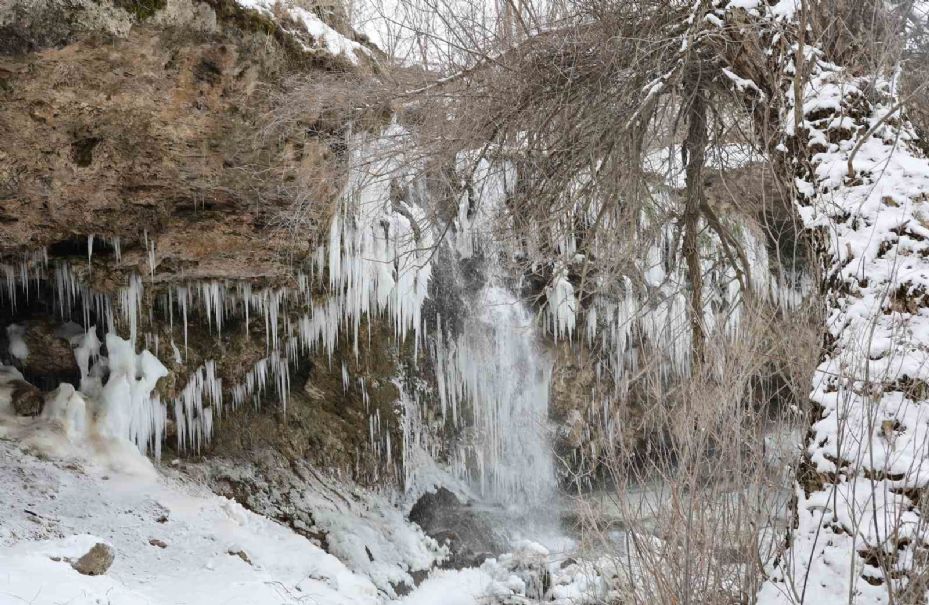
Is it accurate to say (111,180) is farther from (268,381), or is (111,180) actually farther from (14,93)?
(268,381)

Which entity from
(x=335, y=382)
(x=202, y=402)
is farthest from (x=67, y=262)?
(x=335, y=382)

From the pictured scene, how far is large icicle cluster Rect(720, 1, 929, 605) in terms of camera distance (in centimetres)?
274

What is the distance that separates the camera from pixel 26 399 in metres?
6.41

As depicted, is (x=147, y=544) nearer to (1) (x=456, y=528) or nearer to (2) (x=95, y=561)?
(2) (x=95, y=561)

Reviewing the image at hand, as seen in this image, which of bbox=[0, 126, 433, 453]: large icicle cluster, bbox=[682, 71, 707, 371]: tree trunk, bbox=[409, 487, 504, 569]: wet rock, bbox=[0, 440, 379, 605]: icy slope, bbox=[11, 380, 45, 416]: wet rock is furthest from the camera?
bbox=[409, 487, 504, 569]: wet rock

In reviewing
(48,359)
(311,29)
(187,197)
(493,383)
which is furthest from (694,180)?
(48,359)

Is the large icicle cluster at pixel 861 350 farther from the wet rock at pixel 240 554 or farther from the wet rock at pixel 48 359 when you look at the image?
the wet rock at pixel 48 359

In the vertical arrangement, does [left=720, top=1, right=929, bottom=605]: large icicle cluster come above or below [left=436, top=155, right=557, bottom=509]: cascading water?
above

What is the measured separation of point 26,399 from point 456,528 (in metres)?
4.70

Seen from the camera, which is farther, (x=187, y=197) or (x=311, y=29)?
(x=187, y=197)

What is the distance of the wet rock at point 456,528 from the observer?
27.6ft

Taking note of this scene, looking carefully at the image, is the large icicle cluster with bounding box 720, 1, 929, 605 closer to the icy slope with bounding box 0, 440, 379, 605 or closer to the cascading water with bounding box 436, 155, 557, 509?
the icy slope with bounding box 0, 440, 379, 605

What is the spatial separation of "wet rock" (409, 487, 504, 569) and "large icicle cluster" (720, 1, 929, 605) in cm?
569

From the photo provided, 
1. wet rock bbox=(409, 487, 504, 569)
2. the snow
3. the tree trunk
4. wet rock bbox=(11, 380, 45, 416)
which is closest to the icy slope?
wet rock bbox=(11, 380, 45, 416)
